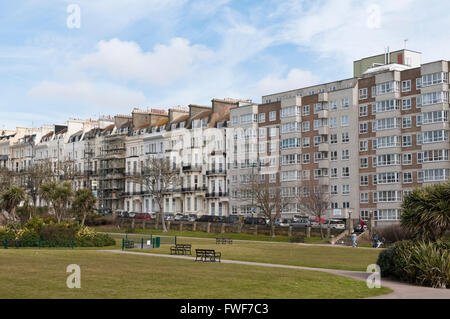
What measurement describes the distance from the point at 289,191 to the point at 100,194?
4475cm

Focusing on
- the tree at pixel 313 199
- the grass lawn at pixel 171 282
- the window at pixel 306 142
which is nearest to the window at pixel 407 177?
the tree at pixel 313 199

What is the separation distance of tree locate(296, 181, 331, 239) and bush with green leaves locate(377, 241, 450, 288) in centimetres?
4424

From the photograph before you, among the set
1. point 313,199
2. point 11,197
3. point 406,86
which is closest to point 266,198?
point 313,199

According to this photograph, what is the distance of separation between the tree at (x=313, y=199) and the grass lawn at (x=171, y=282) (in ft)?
144

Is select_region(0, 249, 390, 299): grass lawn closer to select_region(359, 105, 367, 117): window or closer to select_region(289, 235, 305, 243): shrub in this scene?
select_region(289, 235, 305, 243): shrub

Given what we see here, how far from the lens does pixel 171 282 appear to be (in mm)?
25875

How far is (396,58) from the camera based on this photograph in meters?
100

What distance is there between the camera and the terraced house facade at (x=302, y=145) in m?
82.8

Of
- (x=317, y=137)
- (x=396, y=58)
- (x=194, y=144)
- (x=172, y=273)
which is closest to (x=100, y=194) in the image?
(x=194, y=144)

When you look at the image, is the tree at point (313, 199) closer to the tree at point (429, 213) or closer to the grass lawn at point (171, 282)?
the tree at point (429, 213)

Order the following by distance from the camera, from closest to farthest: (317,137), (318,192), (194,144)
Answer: (318,192)
(317,137)
(194,144)

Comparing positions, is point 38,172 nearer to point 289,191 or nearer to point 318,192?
point 289,191
